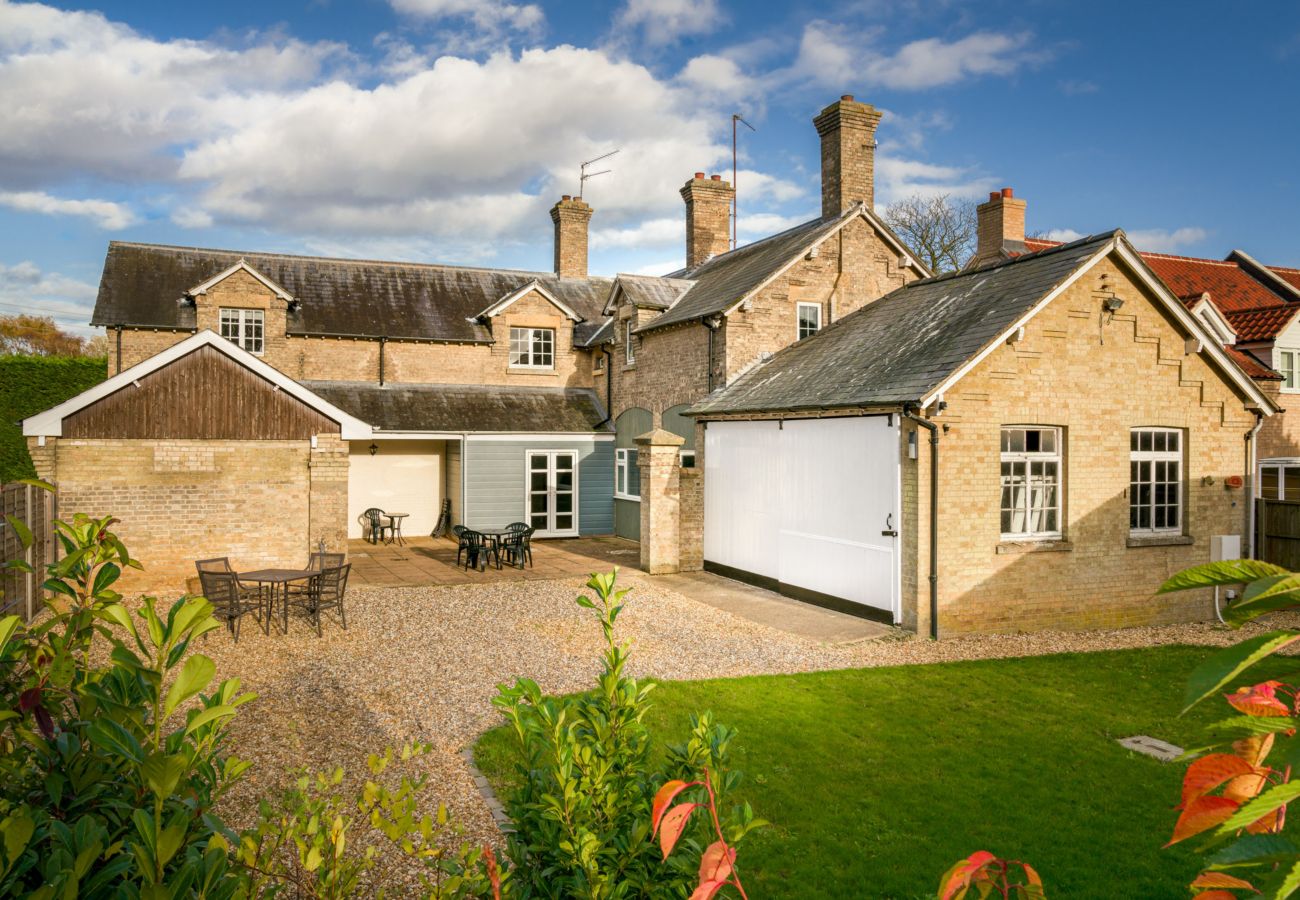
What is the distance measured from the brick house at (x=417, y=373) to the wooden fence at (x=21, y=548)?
6.48 feet

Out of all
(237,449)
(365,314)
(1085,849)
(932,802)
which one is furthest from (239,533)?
(1085,849)

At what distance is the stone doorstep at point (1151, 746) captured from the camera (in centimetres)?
861

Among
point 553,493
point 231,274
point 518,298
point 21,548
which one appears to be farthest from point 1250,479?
point 231,274

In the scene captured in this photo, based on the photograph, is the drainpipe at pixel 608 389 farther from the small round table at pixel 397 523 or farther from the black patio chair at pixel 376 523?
the black patio chair at pixel 376 523

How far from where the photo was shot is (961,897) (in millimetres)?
1712

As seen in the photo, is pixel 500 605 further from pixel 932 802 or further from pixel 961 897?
pixel 961 897

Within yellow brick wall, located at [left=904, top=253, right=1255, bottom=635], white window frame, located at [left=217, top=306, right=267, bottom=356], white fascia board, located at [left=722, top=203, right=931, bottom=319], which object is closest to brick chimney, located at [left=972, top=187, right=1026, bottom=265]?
white fascia board, located at [left=722, top=203, right=931, bottom=319]

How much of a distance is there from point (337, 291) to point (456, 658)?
57.6 feet

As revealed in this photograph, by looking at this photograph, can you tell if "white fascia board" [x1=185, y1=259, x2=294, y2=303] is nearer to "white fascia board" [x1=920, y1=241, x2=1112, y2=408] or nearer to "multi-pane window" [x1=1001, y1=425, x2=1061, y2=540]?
"white fascia board" [x1=920, y1=241, x2=1112, y2=408]

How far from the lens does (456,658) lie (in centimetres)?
1202

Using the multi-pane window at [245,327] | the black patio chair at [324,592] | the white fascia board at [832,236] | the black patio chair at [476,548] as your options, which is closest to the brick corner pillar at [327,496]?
the black patio chair at [476,548]

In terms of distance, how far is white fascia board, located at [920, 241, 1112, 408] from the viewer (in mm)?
12844

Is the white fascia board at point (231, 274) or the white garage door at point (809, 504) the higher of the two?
the white fascia board at point (231, 274)

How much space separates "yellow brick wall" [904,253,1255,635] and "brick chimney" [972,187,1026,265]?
1033 cm
